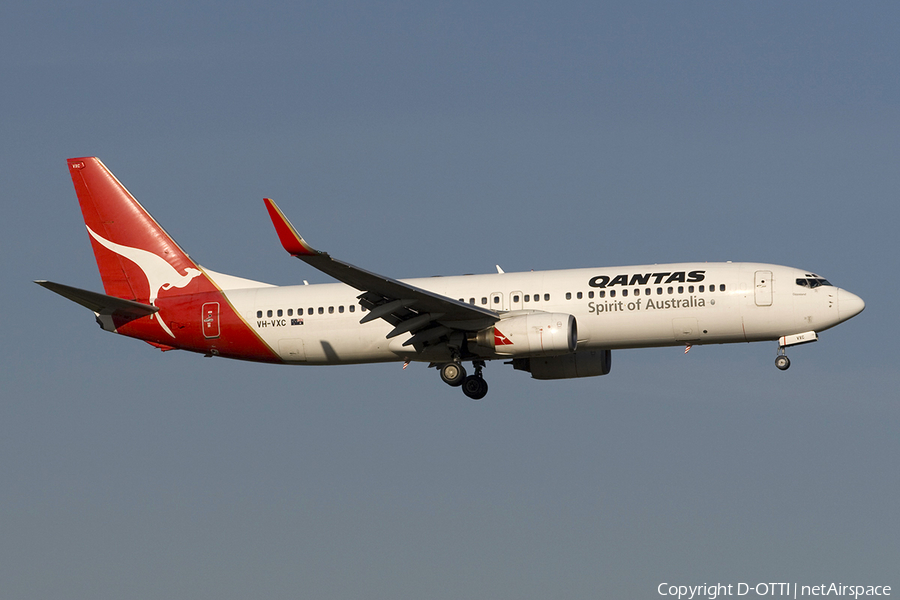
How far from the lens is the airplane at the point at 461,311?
4303 cm

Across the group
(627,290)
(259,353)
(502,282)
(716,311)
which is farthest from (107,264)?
(716,311)

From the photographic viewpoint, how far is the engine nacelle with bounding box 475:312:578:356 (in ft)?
139

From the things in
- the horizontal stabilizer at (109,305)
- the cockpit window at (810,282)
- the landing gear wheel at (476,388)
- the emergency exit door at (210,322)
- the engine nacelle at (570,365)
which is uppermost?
the cockpit window at (810,282)

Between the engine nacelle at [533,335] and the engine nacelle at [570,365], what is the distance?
159 inches

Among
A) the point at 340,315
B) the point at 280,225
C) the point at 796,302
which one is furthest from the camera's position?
the point at 340,315

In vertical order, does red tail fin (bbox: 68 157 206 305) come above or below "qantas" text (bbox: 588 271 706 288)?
above

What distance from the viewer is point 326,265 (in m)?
38.8

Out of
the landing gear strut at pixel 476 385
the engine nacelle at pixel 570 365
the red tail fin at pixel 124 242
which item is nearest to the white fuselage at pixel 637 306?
the landing gear strut at pixel 476 385

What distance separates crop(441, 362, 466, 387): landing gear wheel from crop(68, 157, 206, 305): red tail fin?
33.7ft

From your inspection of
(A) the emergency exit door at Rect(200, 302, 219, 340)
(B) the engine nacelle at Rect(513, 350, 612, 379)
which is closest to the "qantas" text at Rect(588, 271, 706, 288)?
(B) the engine nacelle at Rect(513, 350, 612, 379)

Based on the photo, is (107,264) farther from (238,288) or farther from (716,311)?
(716,311)

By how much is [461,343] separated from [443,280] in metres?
2.82

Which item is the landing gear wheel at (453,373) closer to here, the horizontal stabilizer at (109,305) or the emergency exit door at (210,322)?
the emergency exit door at (210,322)

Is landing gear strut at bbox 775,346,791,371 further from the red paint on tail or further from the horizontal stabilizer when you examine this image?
the horizontal stabilizer
